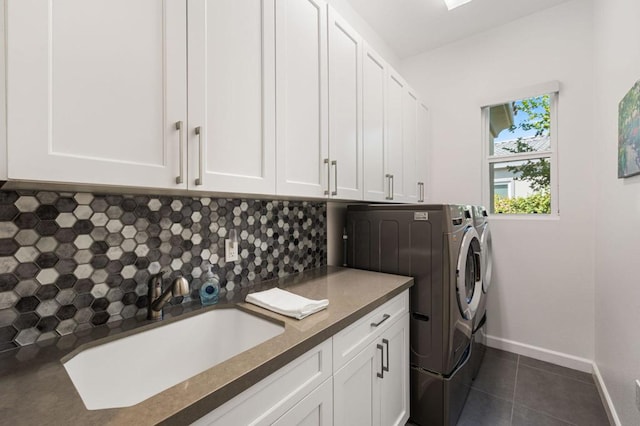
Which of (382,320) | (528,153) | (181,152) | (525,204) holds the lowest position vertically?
(382,320)

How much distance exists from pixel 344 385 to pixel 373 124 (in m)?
1.52

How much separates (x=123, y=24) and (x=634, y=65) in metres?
2.14

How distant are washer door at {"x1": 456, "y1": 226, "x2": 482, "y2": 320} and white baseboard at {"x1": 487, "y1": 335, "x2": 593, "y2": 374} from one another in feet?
2.99

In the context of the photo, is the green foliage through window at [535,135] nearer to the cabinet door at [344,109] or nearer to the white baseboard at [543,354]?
the white baseboard at [543,354]

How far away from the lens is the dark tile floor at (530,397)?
1.72m

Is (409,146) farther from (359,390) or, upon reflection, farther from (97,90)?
(97,90)

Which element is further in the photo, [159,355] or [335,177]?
[335,177]

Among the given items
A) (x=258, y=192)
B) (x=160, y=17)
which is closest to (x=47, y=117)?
(x=160, y=17)

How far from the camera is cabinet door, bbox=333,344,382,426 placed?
105cm

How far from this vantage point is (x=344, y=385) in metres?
1.08

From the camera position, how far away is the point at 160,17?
0.84 m

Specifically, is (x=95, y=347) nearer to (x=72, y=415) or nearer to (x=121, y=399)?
(x=121, y=399)

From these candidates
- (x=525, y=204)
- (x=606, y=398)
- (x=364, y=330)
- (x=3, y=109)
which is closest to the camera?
(x=3, y=109)

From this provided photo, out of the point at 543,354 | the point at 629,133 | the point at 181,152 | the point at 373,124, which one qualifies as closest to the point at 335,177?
the point at 373,124
